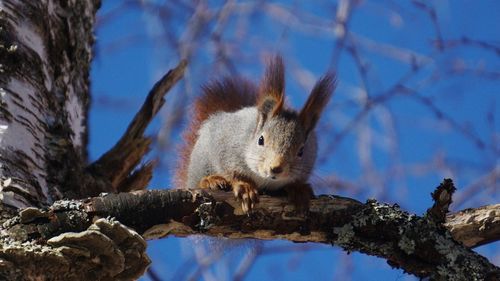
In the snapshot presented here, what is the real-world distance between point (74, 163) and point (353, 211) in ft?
2.65

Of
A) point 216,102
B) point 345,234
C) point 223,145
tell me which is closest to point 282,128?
point 223,145

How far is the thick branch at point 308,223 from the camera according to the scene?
150cm

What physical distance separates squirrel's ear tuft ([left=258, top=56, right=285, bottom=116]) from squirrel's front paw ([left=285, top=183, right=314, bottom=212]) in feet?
1.65

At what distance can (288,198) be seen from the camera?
71.1 inches

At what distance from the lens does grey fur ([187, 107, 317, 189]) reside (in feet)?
Answer: 7.84

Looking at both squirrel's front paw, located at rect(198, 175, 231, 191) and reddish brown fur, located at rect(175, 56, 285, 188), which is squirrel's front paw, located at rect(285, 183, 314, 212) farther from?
reddish brown fur, located at rect(175, 56, 285, 188)

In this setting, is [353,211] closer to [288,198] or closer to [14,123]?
[288,198]

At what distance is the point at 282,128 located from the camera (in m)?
2.50

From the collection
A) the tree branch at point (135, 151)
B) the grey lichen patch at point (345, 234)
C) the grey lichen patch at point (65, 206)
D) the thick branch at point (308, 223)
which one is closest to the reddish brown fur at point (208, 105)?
the tree branch at point (135, 151)

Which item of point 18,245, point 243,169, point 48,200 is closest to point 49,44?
point 48,200

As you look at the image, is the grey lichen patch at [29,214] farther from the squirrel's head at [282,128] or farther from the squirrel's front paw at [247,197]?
the squirrel's head at [282,128]

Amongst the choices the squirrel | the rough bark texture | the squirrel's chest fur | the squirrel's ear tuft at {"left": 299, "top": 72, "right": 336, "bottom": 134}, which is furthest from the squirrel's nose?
the rough bark texture

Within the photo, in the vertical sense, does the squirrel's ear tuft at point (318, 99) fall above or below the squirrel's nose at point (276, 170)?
above

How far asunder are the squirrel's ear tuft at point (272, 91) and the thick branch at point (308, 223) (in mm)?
766
